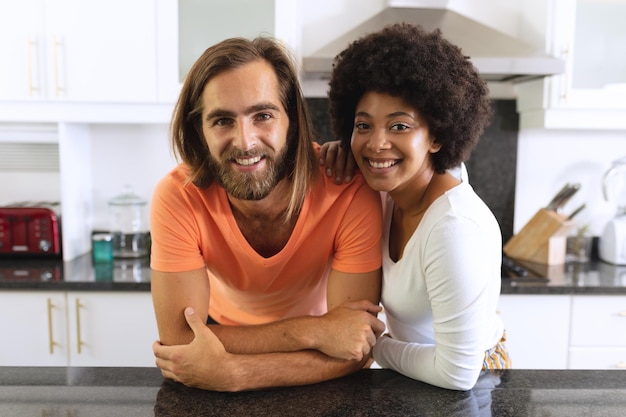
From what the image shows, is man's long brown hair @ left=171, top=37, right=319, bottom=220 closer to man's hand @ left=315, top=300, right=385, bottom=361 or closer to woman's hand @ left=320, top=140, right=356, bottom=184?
woman's hand @ left=320, top=140, right=356, bottom=184

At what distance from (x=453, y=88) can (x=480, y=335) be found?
487 mm

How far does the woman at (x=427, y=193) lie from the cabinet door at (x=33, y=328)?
1.41 m

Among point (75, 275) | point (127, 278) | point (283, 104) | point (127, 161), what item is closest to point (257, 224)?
point (283, 104)

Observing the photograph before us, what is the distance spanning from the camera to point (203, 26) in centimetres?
228

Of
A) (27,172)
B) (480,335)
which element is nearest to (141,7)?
(27,172)

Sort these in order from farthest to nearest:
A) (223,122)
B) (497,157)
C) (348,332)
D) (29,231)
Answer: (497,157) → (29,231) → (223,122) → (348,332)

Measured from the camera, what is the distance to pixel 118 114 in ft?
7.50

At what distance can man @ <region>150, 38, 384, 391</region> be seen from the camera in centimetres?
115

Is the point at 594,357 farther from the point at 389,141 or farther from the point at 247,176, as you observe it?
the point at 247,176

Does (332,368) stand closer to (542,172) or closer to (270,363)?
(270,363)

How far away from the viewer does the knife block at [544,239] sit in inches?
94.9

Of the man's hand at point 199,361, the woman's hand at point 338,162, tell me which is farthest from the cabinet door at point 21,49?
the man's hand at point 199,361

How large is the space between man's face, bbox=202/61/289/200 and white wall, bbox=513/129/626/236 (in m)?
1.78

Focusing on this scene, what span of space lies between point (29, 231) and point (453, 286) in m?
2.00
